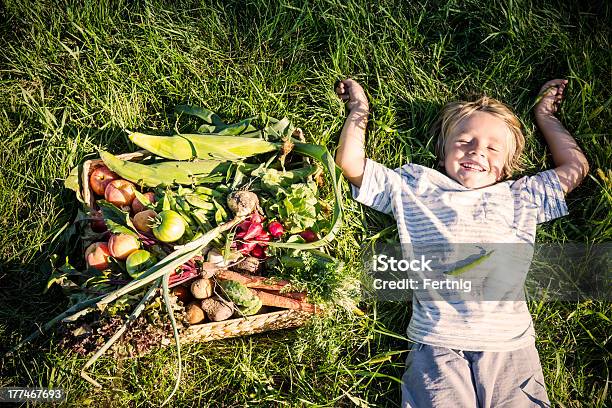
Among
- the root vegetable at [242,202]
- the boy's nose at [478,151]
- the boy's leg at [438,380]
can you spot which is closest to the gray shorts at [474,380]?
the boy's leg at [438,380]

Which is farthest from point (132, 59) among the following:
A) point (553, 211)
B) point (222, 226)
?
point (553, 211)

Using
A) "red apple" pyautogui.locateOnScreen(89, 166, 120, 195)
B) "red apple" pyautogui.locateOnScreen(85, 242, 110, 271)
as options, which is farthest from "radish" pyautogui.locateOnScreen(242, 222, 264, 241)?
"red apple" pyautogui.locateOnScreen(89, 166, 120, 195)

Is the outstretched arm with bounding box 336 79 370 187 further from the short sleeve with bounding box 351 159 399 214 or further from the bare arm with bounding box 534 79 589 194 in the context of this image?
the bare arm with bounding box 534 79 589 194

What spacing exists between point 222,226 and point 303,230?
1.23 ft

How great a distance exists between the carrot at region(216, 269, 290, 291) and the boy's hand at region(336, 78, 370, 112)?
112 cm

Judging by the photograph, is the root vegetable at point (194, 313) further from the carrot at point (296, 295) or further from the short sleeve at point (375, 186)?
the short sleeve at point (375, 186)

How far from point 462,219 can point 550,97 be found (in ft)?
3.09

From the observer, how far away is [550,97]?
2.99 m

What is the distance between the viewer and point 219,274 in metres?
2.30

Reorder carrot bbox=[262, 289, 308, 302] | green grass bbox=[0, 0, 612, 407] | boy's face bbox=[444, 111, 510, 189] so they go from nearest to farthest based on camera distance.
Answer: carrot bbox=[262, 289, 308, 302]
green grass bbox=[0, 0, 612, 407]
boy's face bbox=[444, 111, 510, 189]

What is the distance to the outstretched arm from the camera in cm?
278

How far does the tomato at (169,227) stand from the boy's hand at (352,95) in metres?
1.20

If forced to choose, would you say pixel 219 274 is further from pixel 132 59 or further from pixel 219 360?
pixel 132 59

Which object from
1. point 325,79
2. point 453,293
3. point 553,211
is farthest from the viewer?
point 325,79
